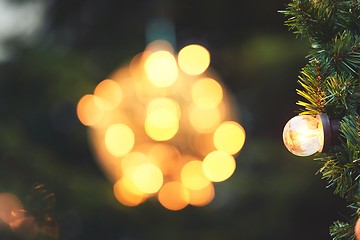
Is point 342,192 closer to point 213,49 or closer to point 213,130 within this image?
point 213,130

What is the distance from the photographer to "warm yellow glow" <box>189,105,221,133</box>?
2.81m

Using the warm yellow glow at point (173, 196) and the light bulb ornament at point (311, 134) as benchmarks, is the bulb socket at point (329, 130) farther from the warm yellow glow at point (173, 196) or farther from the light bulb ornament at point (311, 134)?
the warm yellow glow at point (173, 196)

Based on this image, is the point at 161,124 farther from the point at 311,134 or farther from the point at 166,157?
the point at 311,134

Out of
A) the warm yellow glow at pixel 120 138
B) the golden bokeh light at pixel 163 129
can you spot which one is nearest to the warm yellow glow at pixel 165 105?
the golden bokeh light at pixel 163 129

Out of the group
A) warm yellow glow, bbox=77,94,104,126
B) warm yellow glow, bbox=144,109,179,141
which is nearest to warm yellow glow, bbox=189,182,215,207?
warm yellow glow, bbox=144,109,179,141

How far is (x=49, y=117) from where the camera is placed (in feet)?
9.78

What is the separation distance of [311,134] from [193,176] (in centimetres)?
205

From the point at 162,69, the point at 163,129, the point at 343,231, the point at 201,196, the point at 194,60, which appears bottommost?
the point at 343,231

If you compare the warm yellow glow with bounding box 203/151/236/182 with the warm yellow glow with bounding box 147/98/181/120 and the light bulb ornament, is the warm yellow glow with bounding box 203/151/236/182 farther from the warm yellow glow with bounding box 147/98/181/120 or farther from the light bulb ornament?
the light bulb ornament

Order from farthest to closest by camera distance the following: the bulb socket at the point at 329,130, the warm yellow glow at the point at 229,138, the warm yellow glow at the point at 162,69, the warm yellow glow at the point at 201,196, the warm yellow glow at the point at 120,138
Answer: the warm yellow glow at the point at 201,196 → the warm yellow glow at the point at 229,138 → the warm yellow glow at the point at 120,138 → the warm yellow glow at the point at 162,69 → the bulb socket at the point at 329,130

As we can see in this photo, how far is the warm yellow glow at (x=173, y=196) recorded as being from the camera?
2.99 metres

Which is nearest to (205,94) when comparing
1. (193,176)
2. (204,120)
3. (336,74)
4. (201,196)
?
(204,120)

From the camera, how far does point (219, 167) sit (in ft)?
9.71

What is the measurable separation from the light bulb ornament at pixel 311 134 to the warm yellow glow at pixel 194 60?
1870mm
